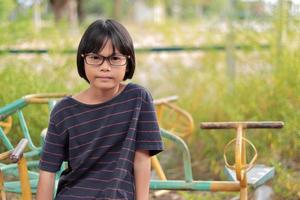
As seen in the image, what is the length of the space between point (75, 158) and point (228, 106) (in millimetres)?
3035

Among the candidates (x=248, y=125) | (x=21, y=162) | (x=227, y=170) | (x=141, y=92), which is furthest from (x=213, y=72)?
(x=21, y=162)

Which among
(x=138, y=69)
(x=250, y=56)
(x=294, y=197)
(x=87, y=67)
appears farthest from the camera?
(x=138, y=69)

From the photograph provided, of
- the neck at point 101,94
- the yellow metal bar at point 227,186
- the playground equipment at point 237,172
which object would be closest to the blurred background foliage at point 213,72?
the playground equipment at point 237,172

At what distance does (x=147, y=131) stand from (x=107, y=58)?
0.34 m

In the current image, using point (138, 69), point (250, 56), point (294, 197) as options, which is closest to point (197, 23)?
point (138, 69)

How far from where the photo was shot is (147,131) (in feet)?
9.34

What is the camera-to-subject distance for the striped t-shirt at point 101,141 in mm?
2799

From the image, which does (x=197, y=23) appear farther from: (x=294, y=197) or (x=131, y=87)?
(x=131, y=87)

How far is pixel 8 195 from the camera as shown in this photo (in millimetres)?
4469

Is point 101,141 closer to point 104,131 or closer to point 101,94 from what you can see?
point 104,131

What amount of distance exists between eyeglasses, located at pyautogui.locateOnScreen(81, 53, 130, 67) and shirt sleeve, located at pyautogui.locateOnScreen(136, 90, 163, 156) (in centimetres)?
18

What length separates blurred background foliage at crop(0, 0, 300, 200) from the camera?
517cm

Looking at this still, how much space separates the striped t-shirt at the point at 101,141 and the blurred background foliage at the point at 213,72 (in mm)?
1513

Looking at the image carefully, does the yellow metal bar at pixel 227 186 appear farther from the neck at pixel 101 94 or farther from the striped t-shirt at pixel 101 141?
the neck at pixel 101 94
